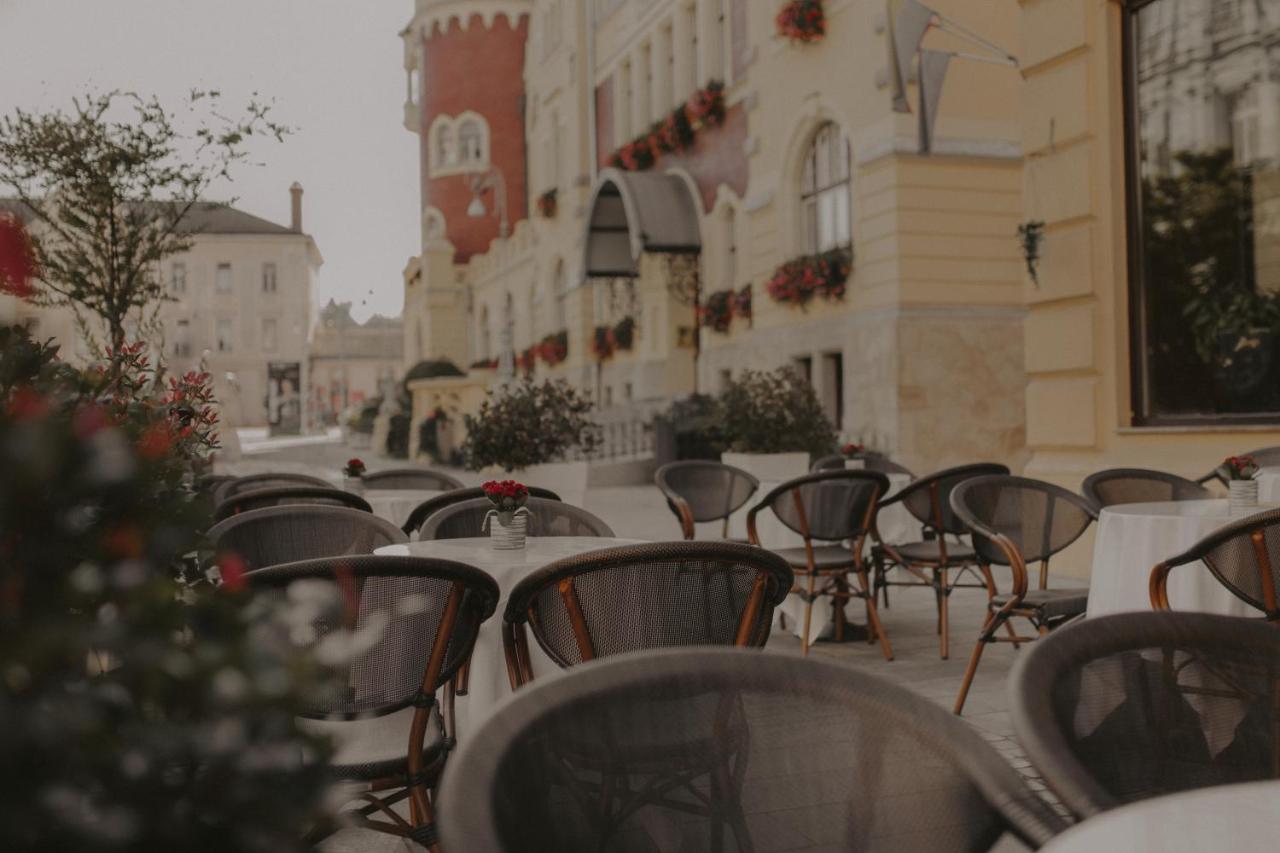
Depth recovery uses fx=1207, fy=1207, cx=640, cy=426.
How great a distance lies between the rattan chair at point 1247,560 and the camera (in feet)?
11.3

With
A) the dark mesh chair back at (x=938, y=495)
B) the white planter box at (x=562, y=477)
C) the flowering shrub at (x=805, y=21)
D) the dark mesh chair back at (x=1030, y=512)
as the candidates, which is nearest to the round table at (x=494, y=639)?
the dark mesh chair back at (x=1030, y=512)

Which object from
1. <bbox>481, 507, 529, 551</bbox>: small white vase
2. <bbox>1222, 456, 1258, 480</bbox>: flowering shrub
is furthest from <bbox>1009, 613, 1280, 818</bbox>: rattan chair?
<bbox>1222, 456, 1258, 480</bbox>: flowering shrub

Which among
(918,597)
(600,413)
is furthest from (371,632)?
(600,413)

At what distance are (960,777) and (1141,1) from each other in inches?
304

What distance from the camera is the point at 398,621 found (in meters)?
2.68

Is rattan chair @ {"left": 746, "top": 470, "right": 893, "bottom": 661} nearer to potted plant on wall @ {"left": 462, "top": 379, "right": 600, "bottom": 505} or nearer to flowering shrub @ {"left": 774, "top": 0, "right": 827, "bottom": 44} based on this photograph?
potted plant on wall @ {"left": 462, "top": 379, "right": 600, "bottom": 505}

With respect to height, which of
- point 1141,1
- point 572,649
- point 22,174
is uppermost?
point 1141,1

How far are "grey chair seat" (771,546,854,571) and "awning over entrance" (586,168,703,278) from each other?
13.9 metres

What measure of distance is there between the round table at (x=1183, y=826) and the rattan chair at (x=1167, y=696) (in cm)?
27

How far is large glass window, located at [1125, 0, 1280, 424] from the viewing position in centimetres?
769

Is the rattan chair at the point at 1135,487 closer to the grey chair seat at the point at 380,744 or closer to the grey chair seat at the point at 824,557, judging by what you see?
the grey chair seat at the point at 824,557

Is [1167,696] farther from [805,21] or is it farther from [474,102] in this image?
[474,102]

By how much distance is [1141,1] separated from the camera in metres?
7.90

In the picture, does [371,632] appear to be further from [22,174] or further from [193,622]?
[22,174]
